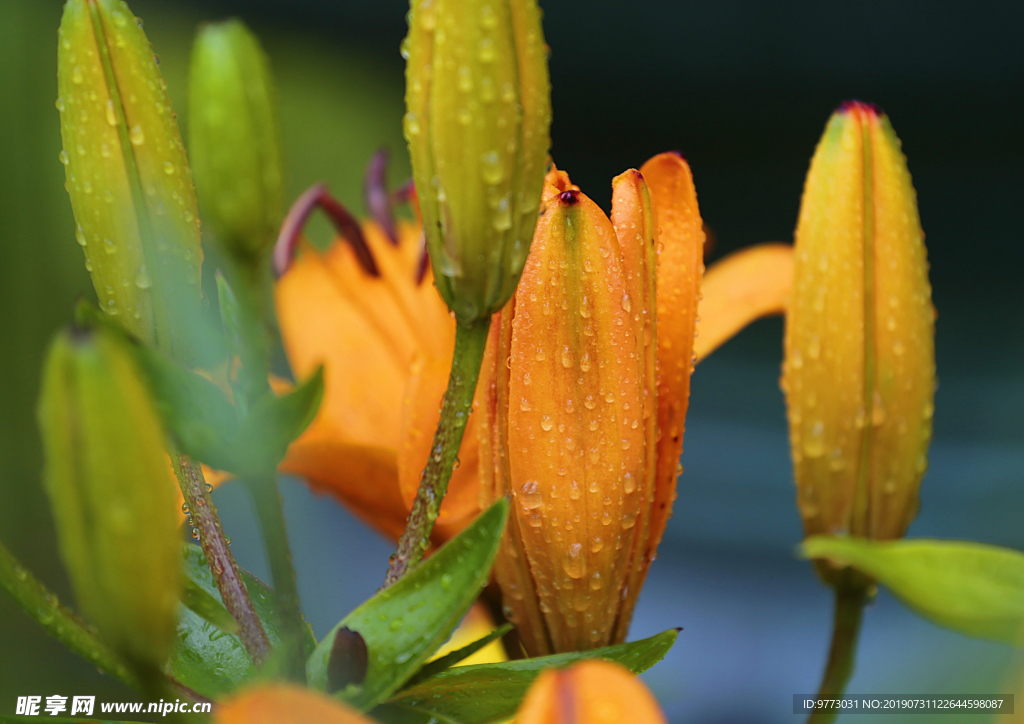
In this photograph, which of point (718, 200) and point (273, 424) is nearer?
point (273, 424)

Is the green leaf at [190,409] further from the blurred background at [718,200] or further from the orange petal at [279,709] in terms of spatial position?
the blurred background at [718,200]

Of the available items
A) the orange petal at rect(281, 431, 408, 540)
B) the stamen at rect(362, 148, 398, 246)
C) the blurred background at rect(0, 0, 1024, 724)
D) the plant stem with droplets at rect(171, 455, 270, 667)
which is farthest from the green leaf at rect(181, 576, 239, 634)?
the blurred background at rect(0, 0, 1024, 724)

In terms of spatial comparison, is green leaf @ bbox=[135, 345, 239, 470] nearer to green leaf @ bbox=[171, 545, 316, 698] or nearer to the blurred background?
green leaf @ bbox=[171, 545, 316, 698]

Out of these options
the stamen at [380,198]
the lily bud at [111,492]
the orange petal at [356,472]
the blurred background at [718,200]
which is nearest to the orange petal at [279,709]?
the lily bud at [111,492]

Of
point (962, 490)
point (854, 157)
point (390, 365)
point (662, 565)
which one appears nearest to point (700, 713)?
point (662, 565)

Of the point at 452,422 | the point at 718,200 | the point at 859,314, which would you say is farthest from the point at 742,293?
the point at 718,200

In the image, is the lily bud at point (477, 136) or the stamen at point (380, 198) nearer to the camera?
the lily bud at point (477, 136)

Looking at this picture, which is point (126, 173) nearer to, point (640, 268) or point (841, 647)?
point (640, 268)
